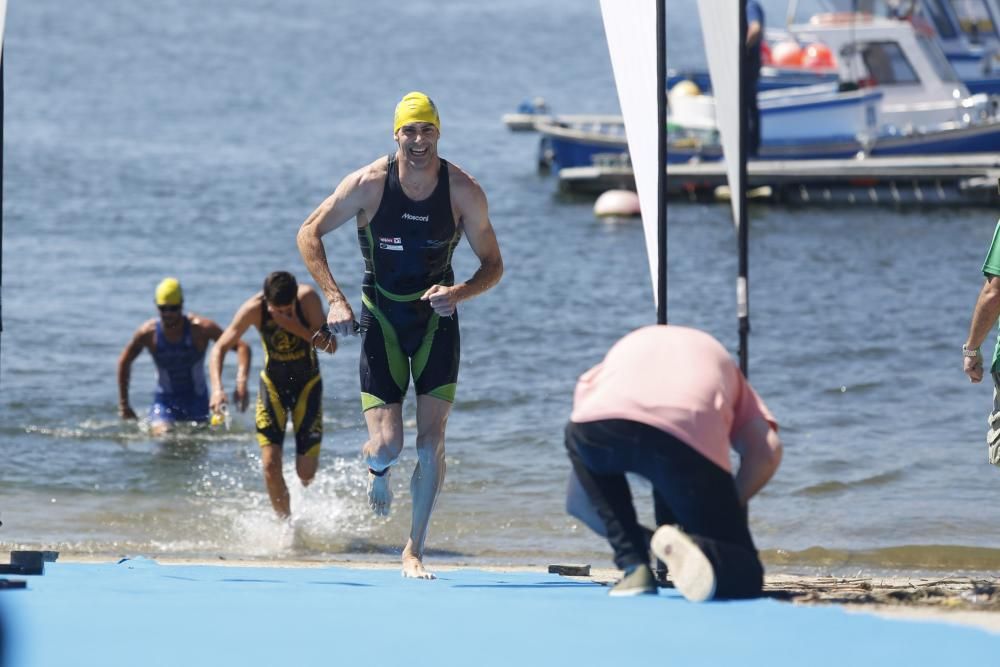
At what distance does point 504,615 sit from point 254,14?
70.4 metres

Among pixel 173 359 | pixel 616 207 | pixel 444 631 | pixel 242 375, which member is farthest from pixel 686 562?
pixel 616 207

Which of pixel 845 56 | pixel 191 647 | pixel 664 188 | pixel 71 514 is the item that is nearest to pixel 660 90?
pixel 664 188

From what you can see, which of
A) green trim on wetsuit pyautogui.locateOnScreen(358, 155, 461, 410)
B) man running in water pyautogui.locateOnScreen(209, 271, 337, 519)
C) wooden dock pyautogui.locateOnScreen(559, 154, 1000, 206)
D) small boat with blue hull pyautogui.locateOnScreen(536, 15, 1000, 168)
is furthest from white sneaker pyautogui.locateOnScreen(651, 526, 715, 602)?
small boat with blue hull pyautogui.locateOnScreen(536, 15, 1000, 168)

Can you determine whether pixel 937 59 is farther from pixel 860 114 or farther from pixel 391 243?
pixel 391 243

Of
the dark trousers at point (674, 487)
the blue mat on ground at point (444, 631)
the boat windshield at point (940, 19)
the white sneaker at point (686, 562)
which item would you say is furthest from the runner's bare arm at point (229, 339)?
the boat windshield at point (940, 19)

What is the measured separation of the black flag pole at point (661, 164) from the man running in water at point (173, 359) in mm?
5732

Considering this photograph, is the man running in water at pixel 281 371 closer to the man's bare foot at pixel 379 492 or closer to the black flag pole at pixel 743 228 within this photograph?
the man's bare foot at pixel 379 492

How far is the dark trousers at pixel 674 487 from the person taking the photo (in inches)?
188

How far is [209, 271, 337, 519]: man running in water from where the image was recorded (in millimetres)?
9289

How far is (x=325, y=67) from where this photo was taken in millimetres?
53344

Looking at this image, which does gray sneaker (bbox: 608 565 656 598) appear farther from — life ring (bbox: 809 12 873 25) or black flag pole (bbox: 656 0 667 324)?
life ring (bbox: 809 12 873 25)

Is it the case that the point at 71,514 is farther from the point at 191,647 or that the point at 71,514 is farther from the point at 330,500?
the point at 191,647

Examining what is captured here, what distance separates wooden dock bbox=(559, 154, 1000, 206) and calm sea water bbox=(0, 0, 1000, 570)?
1.32ft

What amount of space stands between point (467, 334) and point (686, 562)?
40.1 ft
